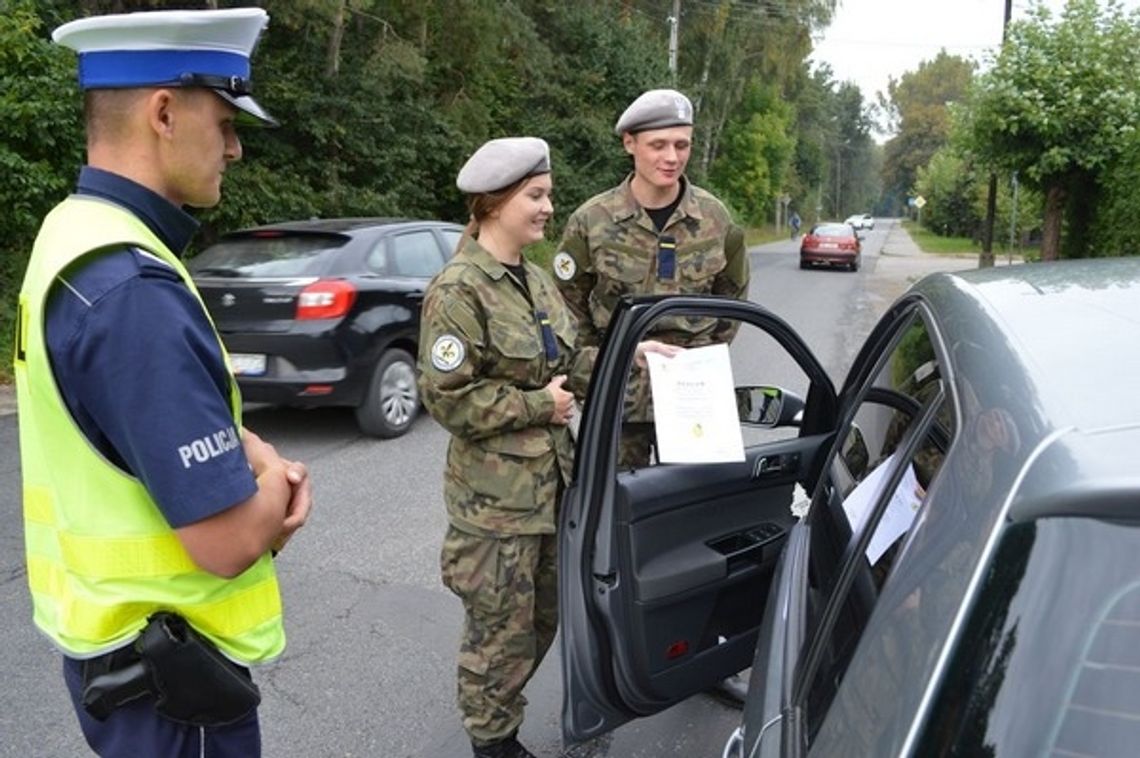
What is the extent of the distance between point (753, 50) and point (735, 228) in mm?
34658

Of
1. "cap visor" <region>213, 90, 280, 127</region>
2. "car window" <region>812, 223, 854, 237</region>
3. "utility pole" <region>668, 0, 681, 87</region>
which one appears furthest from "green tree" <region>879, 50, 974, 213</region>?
"cap visor" <region>213, 90, 280, 127</region>

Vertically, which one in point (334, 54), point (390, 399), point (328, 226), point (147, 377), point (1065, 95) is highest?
point (334, 54)

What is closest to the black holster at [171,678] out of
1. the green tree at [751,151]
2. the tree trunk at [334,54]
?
the tree trunk at [334,54]

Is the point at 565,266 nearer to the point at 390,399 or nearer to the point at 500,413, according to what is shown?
the point at 500,413

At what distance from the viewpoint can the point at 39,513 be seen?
1.50 metres

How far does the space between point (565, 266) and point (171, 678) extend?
210 cm

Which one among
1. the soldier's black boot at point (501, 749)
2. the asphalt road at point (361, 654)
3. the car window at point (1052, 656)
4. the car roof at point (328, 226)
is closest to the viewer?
the car window at point (1052, 656)

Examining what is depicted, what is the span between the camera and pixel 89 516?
1.40 m

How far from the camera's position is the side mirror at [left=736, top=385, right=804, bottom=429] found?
2850 mm

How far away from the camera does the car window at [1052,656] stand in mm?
938

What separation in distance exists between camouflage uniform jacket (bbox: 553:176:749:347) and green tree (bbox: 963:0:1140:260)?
36.6 feet

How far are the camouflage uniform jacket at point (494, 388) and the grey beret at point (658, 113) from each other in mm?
752

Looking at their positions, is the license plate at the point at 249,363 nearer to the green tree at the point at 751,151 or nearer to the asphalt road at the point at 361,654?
the asphalt road at the point at 361,654

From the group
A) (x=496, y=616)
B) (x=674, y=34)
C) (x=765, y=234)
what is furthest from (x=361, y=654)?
(x=765, y=234)
